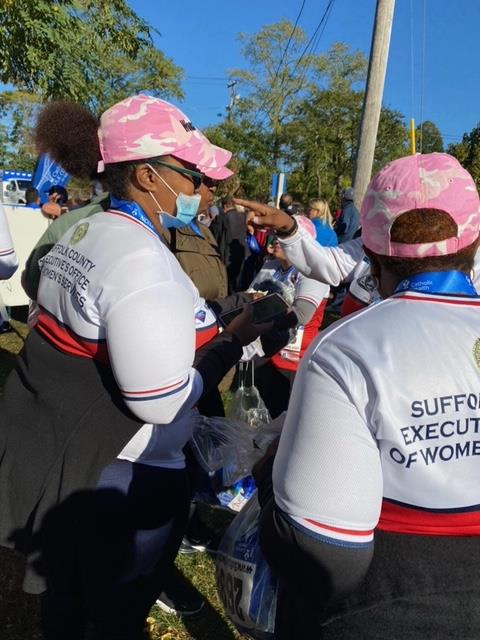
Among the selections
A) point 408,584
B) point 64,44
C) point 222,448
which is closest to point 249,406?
point 222,448

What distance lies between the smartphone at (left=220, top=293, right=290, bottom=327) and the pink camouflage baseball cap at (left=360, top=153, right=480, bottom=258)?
2.83ft

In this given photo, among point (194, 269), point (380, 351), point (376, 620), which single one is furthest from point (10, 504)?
point (194, 269)

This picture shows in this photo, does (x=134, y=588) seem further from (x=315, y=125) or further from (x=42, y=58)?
(x=315, y=125)

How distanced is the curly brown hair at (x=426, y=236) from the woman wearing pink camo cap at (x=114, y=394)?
56 cm

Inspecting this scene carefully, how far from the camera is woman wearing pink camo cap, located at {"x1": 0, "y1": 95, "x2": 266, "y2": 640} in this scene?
1396 millimetres

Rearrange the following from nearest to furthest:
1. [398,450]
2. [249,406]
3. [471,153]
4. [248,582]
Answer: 1. [398,450]
2. [248,582]
3. [249,406]
4. [471,153]

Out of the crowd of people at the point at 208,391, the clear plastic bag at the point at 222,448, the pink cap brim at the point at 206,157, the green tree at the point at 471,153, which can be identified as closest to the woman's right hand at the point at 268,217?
the crowd of people at the point at 208,391

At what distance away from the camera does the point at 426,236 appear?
1.13 m

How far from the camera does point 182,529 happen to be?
6.05 ft

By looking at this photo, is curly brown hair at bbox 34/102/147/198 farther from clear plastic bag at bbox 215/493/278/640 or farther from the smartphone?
clear plastic bag at bbox 215/493/278/640

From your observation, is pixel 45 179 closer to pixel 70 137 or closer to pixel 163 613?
pixel 70 137

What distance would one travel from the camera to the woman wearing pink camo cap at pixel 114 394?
1396 mm

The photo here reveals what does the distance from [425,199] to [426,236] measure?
0.25 feet

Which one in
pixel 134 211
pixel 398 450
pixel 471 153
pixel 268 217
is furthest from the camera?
pixel 471 153
